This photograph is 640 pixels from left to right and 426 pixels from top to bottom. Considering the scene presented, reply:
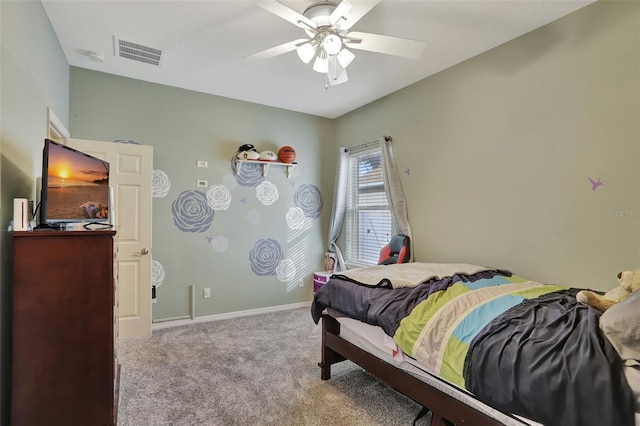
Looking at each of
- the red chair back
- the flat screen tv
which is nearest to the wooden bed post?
the red chair back

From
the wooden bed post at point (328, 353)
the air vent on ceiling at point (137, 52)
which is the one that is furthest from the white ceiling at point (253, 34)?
the wooden bed post at point (328, 353)

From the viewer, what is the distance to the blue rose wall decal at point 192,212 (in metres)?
3.79

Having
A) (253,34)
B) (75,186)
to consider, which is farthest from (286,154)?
(75,186)

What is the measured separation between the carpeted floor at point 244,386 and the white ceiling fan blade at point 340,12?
7.96 ft

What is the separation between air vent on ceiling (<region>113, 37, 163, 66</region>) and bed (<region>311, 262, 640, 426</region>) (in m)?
2.65

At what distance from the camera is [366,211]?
174 inches

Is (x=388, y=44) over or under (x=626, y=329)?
over

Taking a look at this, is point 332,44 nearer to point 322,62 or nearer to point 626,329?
point 322,62

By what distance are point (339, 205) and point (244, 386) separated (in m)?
2.79

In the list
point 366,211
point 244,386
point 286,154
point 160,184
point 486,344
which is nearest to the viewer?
point 486,344

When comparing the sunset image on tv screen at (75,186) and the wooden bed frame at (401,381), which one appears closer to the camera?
the wooden bed frame at (401,381)

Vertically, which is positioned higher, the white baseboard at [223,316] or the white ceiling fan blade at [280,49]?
the white ceiling fan blade at [280,49]

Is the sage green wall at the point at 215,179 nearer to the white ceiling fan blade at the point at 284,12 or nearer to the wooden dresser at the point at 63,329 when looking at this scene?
the wooden dresser at the point at 63,329

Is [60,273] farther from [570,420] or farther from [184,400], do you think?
[570,420]
